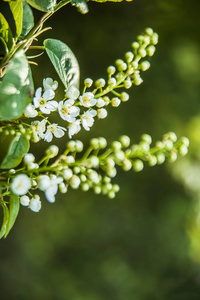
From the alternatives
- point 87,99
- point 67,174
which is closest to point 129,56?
point 87,99

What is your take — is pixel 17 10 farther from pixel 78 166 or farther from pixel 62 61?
pixel 78 166

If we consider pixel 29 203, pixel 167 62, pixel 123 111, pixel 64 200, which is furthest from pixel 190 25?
pixel 29 203

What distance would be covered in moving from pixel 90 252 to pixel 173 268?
367 millimetres

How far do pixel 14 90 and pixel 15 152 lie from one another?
0.24 ft

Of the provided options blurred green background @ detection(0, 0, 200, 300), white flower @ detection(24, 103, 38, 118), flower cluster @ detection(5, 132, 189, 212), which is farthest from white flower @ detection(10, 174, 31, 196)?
blurred green background @ detection(0, 0, 200, 300)

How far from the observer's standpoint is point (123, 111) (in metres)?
1.22

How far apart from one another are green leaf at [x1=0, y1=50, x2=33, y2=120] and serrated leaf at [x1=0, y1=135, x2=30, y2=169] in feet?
0.14

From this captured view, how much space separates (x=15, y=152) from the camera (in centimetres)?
36

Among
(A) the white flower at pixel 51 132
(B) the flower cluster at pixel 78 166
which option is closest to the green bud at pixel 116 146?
(B) the flower cluster at pixel 78 166

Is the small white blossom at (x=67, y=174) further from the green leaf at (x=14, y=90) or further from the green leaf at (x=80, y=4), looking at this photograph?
the green leaf at (x=80, y=4)

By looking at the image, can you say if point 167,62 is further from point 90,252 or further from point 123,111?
point 90,252

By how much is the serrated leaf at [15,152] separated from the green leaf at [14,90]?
43 millimetres

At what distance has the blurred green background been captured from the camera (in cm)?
117

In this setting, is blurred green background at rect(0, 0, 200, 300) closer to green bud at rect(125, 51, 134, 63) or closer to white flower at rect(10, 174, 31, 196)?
green bud at rect(125, 51, 134, 63)
